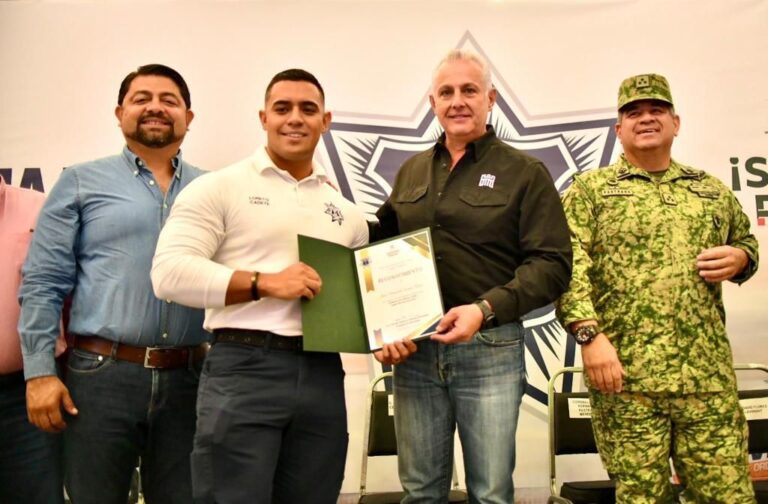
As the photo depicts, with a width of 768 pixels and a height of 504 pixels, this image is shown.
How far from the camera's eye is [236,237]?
187 cm

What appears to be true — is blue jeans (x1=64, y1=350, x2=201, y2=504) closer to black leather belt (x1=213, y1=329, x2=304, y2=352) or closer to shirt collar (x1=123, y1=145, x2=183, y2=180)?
black leather belt (x1=213, y1=329, x2=304, y2=352)

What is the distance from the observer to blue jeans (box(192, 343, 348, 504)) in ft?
5.63

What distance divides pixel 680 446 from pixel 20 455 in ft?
8.07

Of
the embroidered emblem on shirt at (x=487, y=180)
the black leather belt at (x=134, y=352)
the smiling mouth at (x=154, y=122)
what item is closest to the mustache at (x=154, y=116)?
the smiling mouth at (x=154, y=122)

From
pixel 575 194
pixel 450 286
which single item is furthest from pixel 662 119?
pixel 450 286

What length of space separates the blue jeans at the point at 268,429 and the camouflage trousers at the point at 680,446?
109 cm

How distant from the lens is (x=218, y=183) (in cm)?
187

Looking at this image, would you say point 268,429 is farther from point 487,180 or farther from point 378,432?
point 378,432

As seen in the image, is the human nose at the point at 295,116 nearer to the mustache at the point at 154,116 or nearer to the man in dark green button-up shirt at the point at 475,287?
the man in dark green button-up shirt at the point at 475,287

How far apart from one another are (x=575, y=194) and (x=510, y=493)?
3.82ft

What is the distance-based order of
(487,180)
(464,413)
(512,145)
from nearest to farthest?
(464,413) < (487,180) < (512,145)

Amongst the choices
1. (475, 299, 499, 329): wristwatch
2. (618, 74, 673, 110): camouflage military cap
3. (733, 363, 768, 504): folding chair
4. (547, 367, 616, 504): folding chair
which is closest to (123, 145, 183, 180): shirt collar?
(475, 299, 499, 329): wristwatch

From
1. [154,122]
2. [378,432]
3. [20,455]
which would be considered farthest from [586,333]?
[20,455]

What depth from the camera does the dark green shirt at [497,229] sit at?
6.52 feet
